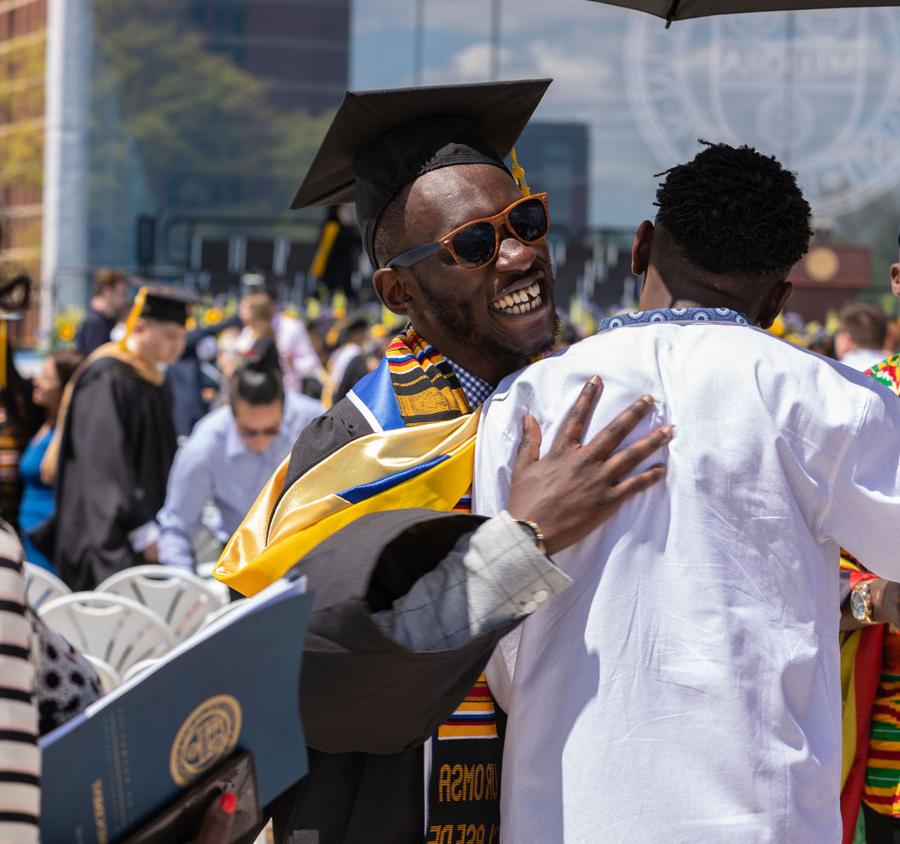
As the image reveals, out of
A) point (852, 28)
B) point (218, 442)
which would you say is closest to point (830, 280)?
point (852, 28)

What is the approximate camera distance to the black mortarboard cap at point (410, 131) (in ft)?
7.84

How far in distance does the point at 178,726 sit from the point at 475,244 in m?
1.11

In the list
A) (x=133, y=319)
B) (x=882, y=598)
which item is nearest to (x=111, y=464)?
(x=133, y=319)

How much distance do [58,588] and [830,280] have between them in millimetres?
16583

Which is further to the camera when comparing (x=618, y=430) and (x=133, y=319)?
(x=133, y=319)

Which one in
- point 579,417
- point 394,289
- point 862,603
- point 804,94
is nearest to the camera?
point 579,417

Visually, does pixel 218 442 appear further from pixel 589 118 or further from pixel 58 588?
pixel 589 118

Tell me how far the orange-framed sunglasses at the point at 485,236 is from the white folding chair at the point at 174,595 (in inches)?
131

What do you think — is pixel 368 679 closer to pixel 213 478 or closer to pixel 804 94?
pixel 213 478

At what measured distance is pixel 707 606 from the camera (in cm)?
191

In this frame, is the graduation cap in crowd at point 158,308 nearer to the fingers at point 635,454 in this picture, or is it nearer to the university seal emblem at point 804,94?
the fingers at point 635,454

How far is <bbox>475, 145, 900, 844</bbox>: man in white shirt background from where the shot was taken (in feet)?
6.22

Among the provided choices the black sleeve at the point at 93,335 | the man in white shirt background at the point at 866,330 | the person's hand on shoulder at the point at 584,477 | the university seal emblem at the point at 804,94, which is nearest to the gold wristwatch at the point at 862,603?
the person's hand on shoulder at the point at 584,477

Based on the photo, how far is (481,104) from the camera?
8.11 feet
